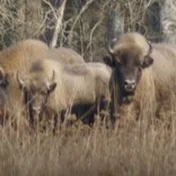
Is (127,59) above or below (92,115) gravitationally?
above

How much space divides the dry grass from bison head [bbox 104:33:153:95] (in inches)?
65.7

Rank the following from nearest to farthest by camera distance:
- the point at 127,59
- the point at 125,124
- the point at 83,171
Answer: the point at 83,171 < the point at 125,124 < the point at 127,59

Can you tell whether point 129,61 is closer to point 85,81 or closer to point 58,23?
point 85,81

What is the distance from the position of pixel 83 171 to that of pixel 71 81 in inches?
204

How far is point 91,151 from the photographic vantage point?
10625 mm

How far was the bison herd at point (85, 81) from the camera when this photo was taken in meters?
13.5

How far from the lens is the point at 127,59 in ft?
44.4

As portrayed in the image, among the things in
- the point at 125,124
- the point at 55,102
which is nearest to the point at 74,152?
the point at 125,124

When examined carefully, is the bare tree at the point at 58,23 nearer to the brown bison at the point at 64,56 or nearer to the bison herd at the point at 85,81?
the brown bison at the point at 64,56

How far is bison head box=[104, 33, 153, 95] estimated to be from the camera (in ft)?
43.8

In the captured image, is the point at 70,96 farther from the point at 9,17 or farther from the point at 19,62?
the point at 9,17

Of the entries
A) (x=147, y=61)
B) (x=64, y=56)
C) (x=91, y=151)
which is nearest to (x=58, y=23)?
(x=64, y=56)

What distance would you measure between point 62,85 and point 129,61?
1833mm

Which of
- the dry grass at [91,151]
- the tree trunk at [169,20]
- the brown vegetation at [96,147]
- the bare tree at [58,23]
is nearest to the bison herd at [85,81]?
the brown vegetation at [96,147]
